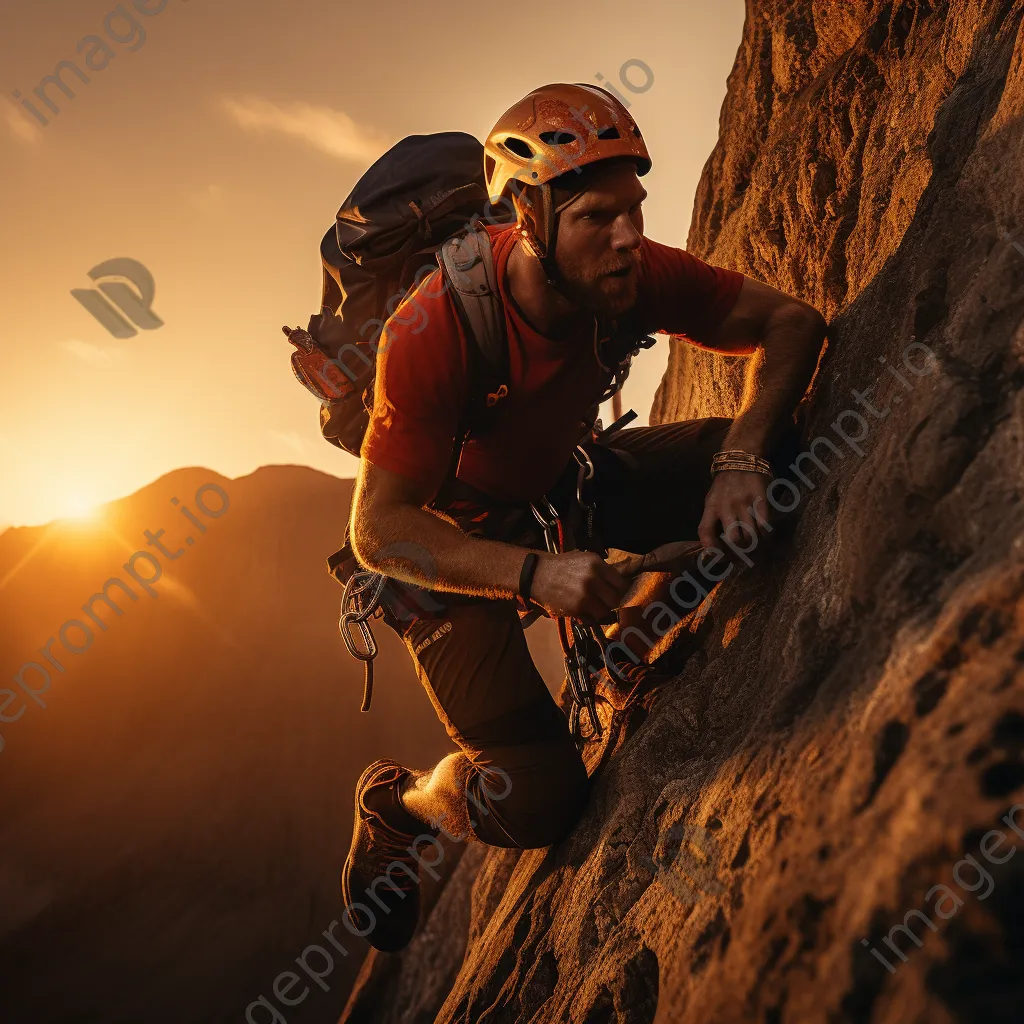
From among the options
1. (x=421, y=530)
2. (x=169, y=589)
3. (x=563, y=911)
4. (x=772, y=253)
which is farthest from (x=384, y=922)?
(x=169, y=589)

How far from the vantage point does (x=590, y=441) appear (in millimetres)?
3602

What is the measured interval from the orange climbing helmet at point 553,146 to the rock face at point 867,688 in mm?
1146

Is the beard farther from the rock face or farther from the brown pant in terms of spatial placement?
the brown pant

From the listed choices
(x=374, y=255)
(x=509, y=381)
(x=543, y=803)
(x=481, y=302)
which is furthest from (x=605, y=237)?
(x=543, y=803)

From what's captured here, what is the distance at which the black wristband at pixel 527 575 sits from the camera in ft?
7.66

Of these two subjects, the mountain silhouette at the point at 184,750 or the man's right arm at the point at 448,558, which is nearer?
the man's right arm at the point at 448,558

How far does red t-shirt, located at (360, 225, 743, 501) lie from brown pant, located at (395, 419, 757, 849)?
42cm

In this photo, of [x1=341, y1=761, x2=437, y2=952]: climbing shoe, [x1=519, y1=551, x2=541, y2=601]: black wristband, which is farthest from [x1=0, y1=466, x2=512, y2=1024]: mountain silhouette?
[x1=519, y1=551, x2=541, y2=601]: black wristband

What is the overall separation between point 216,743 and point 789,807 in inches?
706

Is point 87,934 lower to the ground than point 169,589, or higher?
lower

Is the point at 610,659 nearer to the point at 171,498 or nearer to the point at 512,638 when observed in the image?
the point at 512,638

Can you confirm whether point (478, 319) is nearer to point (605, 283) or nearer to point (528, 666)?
point (605, 283)

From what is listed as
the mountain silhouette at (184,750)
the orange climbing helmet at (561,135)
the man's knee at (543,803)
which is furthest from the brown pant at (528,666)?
the mountain silhouette at (184,750)

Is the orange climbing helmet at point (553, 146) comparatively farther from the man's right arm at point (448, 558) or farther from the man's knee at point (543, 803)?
the man's knee at point (543, 803)
